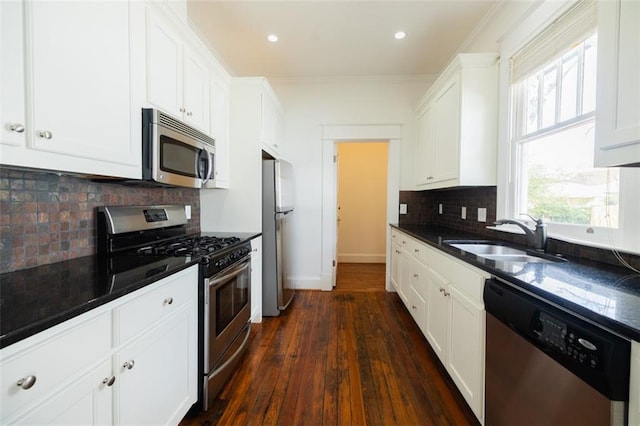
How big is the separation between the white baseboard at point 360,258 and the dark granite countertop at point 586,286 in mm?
3978

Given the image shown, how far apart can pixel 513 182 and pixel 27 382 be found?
274cm

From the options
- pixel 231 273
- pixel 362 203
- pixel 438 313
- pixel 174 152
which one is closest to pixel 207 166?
pixel 174 152

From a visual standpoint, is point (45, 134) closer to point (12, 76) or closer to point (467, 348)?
point (12, 76)

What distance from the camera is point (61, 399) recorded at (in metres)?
0.76

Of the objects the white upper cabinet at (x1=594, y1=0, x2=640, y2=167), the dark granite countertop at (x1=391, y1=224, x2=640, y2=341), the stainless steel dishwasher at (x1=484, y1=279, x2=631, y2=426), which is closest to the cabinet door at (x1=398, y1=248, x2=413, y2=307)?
the dark granite countertop at (x1=391, y1=224, x2=640, y2=341)

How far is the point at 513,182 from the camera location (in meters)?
2.02

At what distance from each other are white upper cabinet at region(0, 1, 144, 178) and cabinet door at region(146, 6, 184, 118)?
0.28ft

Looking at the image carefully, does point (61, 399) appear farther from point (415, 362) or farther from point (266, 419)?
point (415, 362)

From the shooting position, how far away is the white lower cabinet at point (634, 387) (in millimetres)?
661

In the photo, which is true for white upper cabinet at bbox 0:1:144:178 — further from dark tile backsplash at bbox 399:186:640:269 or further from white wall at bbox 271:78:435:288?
dark tile backsplash at bbox 399:186:640:269

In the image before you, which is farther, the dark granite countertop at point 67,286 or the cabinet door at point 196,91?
the cabinet door at point 196,91

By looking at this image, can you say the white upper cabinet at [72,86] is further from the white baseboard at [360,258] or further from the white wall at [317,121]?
the white baseboard at [360,258]

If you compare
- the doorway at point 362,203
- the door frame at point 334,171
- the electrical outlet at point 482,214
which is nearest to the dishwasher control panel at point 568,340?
the electrical outlet at point 482,214

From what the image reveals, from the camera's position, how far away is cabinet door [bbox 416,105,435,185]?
9.32 feet
